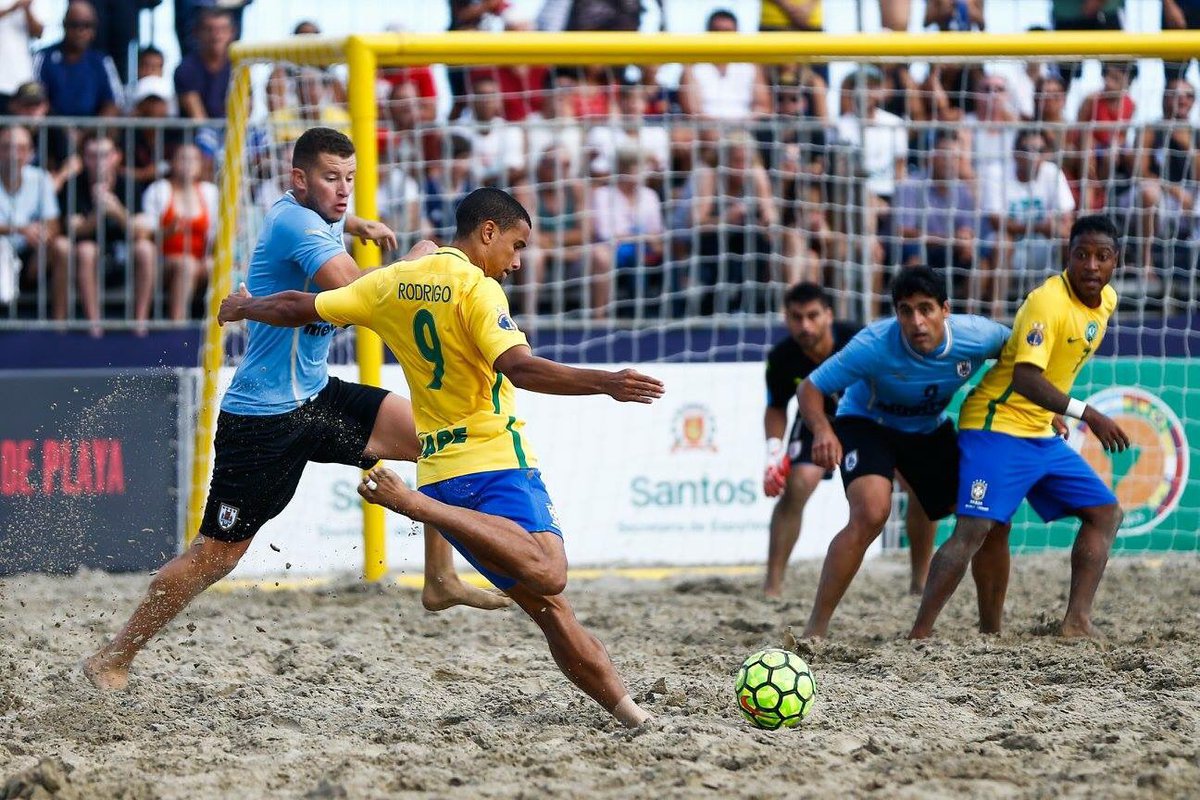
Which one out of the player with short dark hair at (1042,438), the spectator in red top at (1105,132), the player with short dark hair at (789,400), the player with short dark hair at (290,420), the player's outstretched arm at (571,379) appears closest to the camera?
the player's outstretched arm at (571,379)

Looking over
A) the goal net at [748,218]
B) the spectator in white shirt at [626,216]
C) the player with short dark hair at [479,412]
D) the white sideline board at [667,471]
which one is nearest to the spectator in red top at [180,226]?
the goal net at [748,218]

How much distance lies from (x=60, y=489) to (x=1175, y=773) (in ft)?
25.2

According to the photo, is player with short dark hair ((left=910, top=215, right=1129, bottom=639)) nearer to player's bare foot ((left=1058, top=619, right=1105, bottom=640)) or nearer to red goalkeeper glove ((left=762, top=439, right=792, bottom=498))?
player's bare foot ((left=1058, top=619, right=1105, bottom=640))

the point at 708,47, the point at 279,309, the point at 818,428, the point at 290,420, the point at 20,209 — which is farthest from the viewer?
the point at 20,209

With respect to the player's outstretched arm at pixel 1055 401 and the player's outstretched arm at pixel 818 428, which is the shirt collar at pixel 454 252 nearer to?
the player's outstretched arm at pixel 818 428

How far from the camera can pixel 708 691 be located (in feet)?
19.2

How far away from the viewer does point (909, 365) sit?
6789 millimetres

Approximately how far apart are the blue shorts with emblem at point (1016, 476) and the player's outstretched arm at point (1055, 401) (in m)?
0.33

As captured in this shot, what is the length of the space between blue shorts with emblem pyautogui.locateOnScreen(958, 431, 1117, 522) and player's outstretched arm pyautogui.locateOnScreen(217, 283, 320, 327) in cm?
322

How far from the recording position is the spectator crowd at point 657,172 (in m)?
11.1

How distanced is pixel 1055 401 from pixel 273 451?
341cm

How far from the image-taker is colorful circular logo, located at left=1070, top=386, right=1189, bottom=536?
10586mm

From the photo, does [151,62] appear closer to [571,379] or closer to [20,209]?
[20,209]

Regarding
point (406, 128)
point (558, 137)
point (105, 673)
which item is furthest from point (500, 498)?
point (406, 128)
